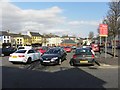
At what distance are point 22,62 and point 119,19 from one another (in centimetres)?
1324

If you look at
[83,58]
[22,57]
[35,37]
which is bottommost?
[22,57]

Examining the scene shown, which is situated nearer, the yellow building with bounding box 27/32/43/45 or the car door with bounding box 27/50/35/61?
the car door with bounding box 27/50/35/61

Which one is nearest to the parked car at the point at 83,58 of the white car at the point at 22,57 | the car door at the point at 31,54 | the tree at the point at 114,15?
the white car at the point at 22,57

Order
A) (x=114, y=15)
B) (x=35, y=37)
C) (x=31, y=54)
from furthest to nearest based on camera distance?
(x=35, y=37), (x=114, y=15), (x=31, y=54)

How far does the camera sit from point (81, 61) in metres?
18.5

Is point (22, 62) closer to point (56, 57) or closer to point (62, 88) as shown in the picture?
point (56, 57)

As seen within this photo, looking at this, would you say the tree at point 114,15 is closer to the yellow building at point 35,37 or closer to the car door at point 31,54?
the car door at point 31,54

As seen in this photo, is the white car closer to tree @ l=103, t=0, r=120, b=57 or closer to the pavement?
the pavement

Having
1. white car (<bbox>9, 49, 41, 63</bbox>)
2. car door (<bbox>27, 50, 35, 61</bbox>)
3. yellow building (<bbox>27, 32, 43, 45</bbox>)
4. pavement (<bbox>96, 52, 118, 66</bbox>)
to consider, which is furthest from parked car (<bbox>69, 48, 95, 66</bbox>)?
yellow building (<bbox>27, 32, 43, 45</bbox>)

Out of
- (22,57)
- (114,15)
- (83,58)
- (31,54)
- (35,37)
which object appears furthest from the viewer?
(35,37)

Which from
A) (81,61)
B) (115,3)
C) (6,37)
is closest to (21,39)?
(6,37)

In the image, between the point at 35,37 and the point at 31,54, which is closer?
the point at 31,54

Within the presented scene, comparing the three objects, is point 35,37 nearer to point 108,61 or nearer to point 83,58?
point 108,61

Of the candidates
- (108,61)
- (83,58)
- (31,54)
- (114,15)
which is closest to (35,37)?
(114,15)
